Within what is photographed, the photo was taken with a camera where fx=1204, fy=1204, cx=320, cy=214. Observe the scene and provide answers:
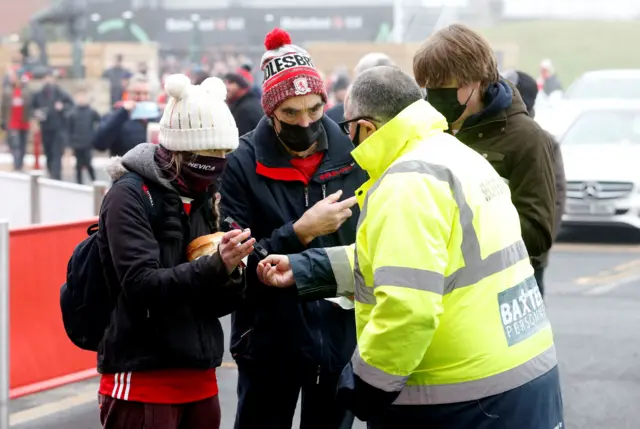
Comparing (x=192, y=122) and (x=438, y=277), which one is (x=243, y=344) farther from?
(x=438, y=277)

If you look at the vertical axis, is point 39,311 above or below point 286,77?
below

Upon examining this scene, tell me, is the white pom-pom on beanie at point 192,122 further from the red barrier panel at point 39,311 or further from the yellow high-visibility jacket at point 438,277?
the red barrier panel at point 39,311

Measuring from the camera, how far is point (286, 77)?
4.32 metres

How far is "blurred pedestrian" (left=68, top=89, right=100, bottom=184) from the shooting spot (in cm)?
2036

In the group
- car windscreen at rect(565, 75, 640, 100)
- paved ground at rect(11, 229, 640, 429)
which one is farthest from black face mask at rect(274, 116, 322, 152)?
car windscreen at rect(565, 75, 640, 100)

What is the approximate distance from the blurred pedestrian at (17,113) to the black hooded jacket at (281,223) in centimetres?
1909

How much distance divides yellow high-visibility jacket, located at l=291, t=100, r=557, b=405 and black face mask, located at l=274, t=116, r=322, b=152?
858 mm

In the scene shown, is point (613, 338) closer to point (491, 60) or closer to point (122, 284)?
point (491, 60)

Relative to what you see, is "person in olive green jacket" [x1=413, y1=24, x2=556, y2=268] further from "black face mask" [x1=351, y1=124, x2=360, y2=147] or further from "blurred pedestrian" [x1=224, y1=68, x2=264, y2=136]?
"blurred pedestrian" [x1=224, y1=68, x2=264, y2=136]

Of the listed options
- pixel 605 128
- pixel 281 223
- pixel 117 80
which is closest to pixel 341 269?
pixel 281 223

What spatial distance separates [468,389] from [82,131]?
17.7m

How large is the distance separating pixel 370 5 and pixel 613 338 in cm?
4012

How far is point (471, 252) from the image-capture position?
129 inches

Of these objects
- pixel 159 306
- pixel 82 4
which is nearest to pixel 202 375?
pixel 159 306
